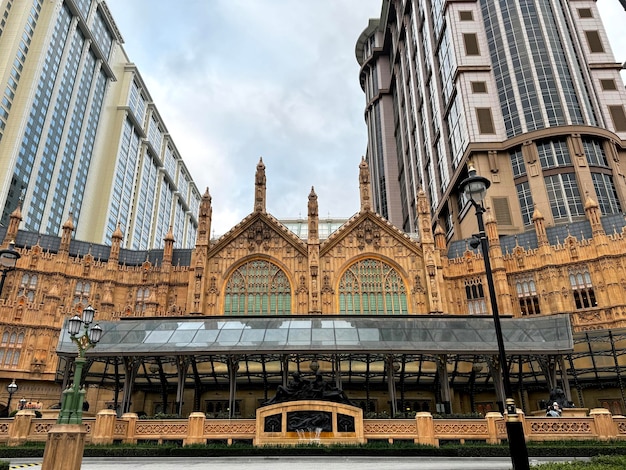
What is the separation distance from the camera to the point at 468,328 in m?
30.8

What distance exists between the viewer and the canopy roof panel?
2753cm

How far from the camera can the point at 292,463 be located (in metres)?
16.9

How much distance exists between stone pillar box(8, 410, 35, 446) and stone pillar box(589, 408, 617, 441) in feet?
83.8

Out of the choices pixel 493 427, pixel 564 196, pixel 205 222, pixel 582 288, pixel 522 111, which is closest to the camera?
pixel 493 427

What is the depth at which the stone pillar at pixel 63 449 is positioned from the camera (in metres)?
12.9

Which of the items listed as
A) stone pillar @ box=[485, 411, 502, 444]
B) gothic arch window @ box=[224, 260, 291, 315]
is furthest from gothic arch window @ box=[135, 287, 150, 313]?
stone pillar @ box=[485, 411, 502, 444]

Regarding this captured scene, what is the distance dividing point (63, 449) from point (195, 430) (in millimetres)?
8526

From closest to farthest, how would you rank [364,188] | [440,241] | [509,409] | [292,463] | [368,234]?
[509,409]
[292,463]
[368,234]
[440,241]
[364,188]

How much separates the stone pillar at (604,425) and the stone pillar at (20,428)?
25.6m

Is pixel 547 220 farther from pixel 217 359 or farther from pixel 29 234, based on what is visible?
pixel 29 234

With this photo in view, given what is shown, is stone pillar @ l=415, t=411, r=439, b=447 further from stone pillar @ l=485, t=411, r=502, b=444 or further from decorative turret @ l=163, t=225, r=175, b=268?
decorative turret @ l=163, t=225, r=175, b=268

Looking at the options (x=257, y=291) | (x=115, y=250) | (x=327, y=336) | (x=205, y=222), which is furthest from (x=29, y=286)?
(x=327, y=336)

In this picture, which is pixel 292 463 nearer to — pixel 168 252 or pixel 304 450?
pixel 304 450

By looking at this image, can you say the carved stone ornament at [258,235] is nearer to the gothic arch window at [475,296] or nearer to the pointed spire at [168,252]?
the pointed spire at [168,252]
